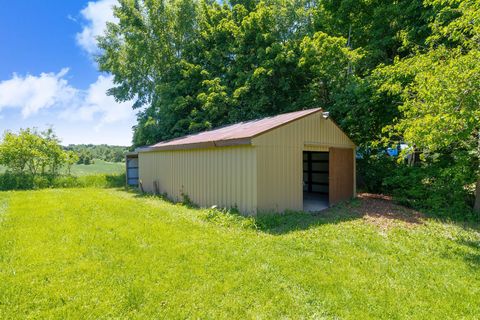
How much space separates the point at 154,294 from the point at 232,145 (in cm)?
459

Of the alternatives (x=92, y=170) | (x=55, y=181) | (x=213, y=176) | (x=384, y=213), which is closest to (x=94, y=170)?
(x=92, y=170)

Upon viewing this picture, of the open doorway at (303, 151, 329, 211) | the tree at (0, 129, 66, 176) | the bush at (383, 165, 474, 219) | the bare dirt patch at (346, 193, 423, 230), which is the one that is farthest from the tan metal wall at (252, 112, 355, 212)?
the tree at (0, 129, 66, 176)

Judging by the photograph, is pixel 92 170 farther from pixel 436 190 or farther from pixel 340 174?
pixel 436 190

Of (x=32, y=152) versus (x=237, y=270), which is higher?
(x=32, y=152)

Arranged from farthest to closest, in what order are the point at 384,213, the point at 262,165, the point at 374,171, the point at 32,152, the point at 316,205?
the point at 32,152 < the point at 374,171 < the point at 316,205 < the point at 384,213 < the point at 262,165

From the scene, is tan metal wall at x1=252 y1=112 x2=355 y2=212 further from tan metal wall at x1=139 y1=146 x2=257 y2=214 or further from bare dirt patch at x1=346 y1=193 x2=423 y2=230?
bare dirt patch at x1=346 y1=193 x2=423 y2=230

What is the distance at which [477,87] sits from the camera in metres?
4.88

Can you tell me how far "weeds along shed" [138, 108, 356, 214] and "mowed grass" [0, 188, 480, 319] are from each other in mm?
1006

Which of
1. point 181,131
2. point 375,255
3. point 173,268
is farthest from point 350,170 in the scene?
point 181,131

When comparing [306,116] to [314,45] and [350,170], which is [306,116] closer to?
[350,170]

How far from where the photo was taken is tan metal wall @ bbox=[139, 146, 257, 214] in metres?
7.10

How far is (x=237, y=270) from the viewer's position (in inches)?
155

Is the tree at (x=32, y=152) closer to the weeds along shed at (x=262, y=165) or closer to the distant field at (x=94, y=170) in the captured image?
the distant field at (x=94, y=170)

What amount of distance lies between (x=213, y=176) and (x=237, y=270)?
4537 mm
